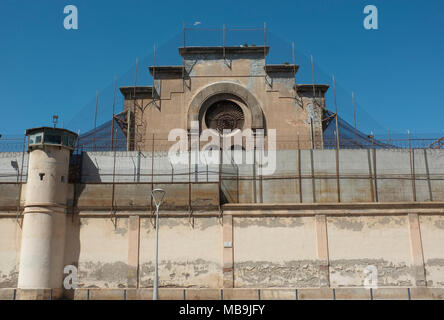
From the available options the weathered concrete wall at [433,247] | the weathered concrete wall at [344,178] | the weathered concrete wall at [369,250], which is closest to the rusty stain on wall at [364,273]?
the weathered concrete wall at [369,250]

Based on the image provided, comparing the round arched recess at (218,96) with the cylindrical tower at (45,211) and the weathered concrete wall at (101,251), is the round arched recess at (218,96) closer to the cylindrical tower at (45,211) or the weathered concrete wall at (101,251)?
the cylindrical tower at (45,211)

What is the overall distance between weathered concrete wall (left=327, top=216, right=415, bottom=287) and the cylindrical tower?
1689 cm

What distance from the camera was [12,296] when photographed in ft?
96.2

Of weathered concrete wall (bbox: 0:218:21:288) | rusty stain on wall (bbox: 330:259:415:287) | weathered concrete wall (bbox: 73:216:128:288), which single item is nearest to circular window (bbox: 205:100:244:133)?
weathered concrete wall (bbox: 73:216:128:288)

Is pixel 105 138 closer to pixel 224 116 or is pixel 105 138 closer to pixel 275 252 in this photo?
pixel 224 116

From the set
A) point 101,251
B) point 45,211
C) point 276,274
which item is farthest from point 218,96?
point 45,211

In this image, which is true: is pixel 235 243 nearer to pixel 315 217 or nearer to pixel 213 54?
pixel 315 217

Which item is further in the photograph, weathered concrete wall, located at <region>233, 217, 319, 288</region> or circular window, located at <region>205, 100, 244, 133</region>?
circular window, located at <region>205, 100, 244, 133</region>

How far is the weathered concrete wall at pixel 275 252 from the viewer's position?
99.5 ft

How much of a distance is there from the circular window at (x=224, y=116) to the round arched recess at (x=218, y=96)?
60cm

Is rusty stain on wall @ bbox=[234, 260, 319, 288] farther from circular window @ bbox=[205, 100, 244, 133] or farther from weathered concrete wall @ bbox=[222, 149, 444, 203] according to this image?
circular window @ bbox=[205, 100, 244, 133]

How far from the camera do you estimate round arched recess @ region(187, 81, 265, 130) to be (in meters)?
37.2

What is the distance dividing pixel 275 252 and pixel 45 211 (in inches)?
566
